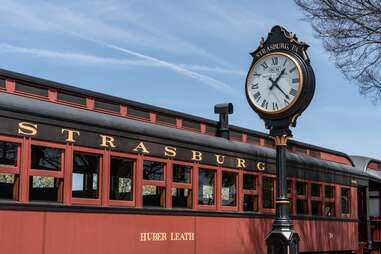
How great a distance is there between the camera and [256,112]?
9258 mm

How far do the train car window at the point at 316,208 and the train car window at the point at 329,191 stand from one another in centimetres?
39

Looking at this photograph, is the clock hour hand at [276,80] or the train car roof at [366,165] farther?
the train car roof at [366,165]

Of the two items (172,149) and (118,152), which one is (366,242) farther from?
(118,152)

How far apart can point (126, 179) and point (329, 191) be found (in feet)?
21.3

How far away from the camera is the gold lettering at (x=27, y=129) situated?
24.3 feet

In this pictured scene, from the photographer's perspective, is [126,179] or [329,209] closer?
[126,179]

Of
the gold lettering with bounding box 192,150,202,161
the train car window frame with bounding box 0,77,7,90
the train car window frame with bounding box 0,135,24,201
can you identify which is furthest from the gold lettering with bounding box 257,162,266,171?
the train car window frame with bounding box 0,77,7,90

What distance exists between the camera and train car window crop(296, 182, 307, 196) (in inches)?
501

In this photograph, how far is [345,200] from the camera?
1477cm

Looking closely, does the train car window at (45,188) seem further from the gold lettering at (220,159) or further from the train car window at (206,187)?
the gold lettering at (220,159)

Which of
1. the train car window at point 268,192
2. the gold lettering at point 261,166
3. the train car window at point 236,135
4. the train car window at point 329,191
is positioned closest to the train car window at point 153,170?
the train car window at point 236,135

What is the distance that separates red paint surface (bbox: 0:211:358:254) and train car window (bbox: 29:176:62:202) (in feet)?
0.74

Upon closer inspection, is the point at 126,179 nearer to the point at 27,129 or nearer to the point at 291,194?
the point at 27,129

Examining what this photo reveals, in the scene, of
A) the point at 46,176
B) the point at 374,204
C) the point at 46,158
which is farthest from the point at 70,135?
the point at 374,204
